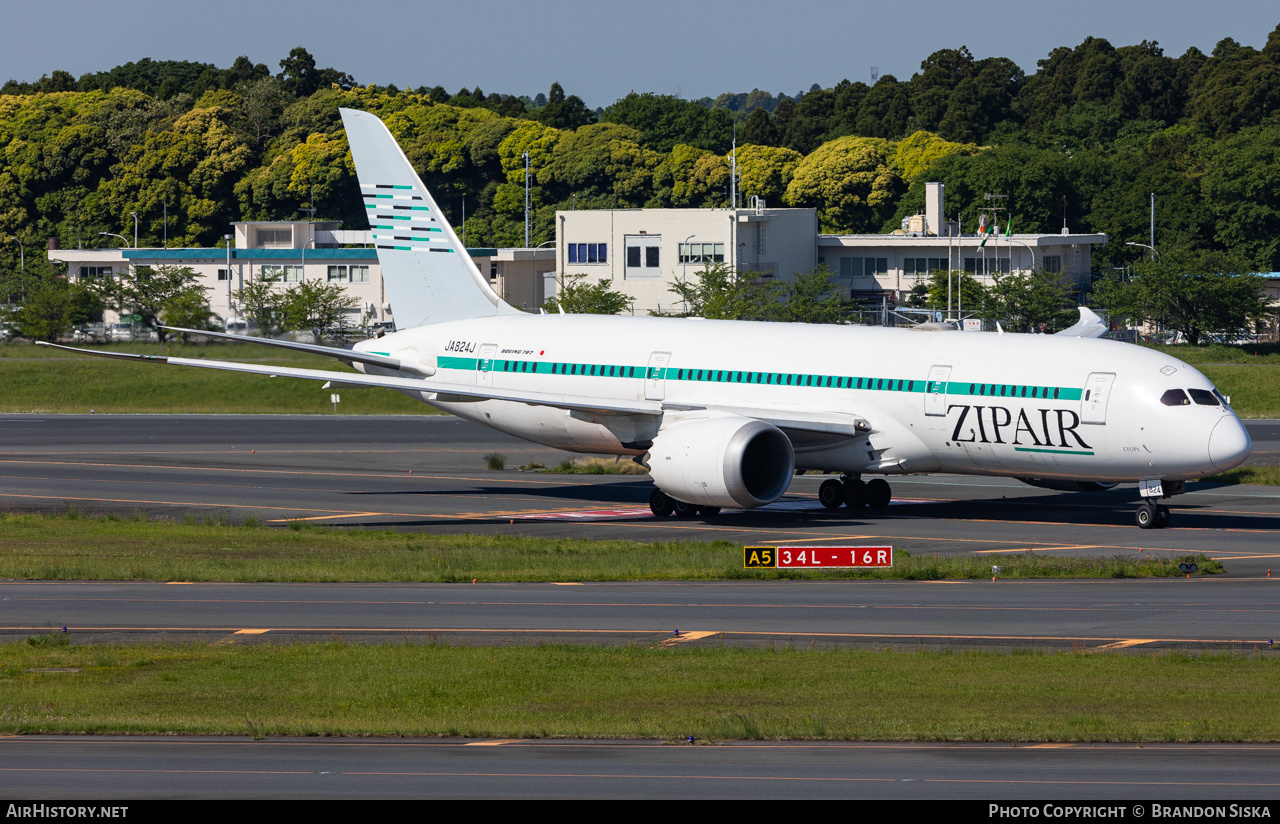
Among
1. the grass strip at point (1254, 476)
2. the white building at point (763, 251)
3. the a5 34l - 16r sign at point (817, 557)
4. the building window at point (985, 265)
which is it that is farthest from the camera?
the building window at point (985, 265)

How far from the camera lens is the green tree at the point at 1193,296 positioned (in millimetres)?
107875

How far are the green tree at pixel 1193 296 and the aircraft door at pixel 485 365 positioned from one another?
71.1 metres

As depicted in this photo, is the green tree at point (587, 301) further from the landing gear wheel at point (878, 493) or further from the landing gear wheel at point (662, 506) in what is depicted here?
the landing gear wheel at point (878, 493)

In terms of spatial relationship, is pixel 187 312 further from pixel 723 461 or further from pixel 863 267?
pixel 723 461

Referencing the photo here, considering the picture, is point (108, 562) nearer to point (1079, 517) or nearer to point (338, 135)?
point (1079, 517)

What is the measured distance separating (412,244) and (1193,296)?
234 feet

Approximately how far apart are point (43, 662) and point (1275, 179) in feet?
483

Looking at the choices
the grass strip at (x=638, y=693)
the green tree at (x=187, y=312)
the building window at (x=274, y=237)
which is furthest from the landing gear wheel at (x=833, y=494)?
the building window at (x=274, y=237)

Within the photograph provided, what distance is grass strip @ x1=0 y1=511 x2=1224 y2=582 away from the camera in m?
34.0

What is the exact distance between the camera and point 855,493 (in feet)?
148

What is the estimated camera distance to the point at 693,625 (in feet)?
92.7

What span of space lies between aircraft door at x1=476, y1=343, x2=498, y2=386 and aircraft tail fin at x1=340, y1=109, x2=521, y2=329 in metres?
3.35

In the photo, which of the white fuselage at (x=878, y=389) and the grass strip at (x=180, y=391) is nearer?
the white fuselage at (x=878, y=389)
